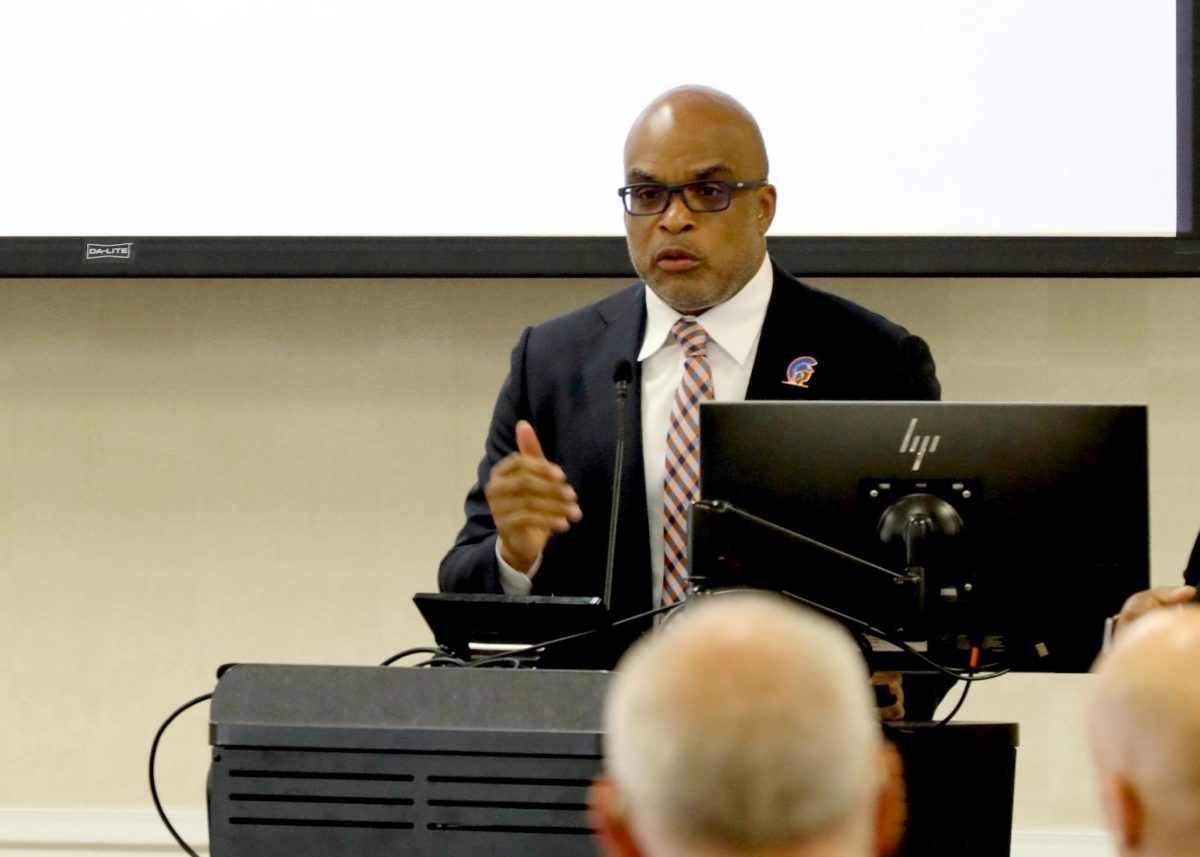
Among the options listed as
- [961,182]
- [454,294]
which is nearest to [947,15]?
[961,182]

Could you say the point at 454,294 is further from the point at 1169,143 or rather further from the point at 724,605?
the point at 724,605

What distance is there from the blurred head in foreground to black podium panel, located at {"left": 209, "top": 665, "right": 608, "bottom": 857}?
26.7 inches

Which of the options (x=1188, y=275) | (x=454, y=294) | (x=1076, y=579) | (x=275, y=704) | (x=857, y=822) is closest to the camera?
(x=857, y=822)

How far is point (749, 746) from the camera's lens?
0.71 meters

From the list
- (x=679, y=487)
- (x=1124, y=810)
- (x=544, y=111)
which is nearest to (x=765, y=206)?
(x=679, y=487)

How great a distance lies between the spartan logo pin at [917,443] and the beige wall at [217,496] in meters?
1.52

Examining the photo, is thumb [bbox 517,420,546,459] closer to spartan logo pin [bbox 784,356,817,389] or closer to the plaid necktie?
the plaid necktie

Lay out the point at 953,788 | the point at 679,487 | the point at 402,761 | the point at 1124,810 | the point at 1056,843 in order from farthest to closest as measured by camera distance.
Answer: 1. the point at 1056,843
2. the point at 679,487
3. the point at 953,788
4. the point at 402,761
5. the point at 1124,810

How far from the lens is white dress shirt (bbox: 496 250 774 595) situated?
94.7 inches

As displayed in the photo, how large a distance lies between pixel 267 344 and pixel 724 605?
277 centimetres

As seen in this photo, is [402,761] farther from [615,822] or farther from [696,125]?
[696,125]

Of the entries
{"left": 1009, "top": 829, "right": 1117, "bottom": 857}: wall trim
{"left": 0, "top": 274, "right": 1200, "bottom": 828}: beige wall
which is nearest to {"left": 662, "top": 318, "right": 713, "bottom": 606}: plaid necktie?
{"left": 0, "top": 274, "right": 1200, "bottom": 828}: beige wall

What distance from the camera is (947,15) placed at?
3.21 m

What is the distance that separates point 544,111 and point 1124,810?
2607 mm
